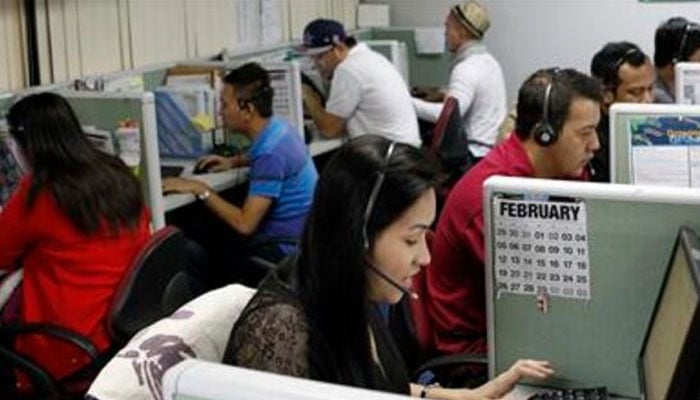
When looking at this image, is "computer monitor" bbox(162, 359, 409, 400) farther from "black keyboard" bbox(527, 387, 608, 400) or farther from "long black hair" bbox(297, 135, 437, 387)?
"black keyboard" bbox(527, 387, 608, 400)

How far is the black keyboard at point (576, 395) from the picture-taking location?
6.33 feet

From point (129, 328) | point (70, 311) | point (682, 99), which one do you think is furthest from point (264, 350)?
point (682, 99)

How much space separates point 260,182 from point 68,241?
3.29ft

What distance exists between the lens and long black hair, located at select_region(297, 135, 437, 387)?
1592 millimetres

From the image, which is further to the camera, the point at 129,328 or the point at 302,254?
the point at 129,328

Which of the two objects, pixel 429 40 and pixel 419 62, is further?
pixel 419 62

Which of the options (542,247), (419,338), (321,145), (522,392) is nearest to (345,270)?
(542,247)

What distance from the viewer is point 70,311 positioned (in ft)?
8.79

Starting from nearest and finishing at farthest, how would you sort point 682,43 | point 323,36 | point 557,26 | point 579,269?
point 579,269, point 682,43, point 323,36, point 557,26

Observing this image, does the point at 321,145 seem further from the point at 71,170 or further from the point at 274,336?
the point at 274,336

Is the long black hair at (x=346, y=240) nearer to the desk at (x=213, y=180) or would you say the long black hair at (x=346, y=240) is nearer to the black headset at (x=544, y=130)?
the black headset at (x=544, y=130)

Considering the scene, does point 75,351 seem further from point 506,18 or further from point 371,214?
point 506,18

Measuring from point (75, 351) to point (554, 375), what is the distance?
1.19m

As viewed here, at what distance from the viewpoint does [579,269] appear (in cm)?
192
